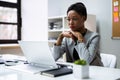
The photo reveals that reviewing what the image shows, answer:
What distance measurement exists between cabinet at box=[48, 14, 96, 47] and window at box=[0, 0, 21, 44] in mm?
987

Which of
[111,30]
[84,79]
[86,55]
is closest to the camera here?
[84,79]

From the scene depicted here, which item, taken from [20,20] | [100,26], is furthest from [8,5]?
[100,26]

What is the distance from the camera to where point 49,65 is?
1.31 meters

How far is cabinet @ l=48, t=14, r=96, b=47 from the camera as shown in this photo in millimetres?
3273

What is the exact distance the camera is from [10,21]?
4.45m

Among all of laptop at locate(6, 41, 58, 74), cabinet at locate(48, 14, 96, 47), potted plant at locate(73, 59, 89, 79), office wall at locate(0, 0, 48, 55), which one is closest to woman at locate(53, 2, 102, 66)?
laptop at locate(6, 41, 58, 74)

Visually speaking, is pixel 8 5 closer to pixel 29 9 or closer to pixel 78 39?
pixel 29 9

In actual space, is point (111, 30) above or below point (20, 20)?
below

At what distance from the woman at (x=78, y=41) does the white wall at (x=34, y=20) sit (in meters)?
2.53

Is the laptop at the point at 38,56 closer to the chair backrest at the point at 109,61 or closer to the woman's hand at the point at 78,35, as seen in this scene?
the woman's hand at the point at 78,35

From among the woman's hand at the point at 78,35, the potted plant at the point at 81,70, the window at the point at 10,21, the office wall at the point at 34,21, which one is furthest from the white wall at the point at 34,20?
the potted plant at the point at 81,70

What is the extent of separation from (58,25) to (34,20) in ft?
3.13

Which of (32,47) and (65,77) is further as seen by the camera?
(32,47)

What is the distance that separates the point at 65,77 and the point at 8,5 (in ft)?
12.0
